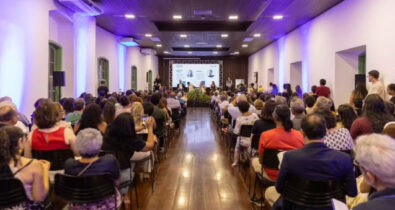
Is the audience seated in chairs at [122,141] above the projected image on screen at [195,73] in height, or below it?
below

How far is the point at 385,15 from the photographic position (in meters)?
6.48

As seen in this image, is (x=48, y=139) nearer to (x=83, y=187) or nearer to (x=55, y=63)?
(x=83, y=187)

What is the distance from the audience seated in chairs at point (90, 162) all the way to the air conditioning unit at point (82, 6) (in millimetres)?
5661

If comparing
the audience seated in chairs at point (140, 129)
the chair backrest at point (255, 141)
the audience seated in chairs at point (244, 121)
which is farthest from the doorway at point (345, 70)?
the audience seated in chairs at point (140, 129)

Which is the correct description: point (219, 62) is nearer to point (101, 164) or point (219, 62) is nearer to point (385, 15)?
point (385, 15)

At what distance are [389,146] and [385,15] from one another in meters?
6.07

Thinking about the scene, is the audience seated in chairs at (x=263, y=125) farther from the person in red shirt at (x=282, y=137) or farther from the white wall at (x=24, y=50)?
the white wall at (x=24, y=50)

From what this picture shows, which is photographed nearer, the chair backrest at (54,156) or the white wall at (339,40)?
the chair backrest at (54,156)

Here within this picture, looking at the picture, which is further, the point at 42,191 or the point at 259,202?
the point at 259,202

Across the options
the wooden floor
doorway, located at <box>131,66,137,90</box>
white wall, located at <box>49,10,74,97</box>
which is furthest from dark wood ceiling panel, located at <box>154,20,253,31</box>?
the wooden floor

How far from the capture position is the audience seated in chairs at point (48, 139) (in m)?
3.12

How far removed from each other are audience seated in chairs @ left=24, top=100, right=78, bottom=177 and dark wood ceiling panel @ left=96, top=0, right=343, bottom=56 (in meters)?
6.05

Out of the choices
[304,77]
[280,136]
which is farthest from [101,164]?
[304,77]

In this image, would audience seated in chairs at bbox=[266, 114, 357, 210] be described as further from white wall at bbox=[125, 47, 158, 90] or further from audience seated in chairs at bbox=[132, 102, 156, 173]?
white wall at bbox=[125, 47, 158, 90]
